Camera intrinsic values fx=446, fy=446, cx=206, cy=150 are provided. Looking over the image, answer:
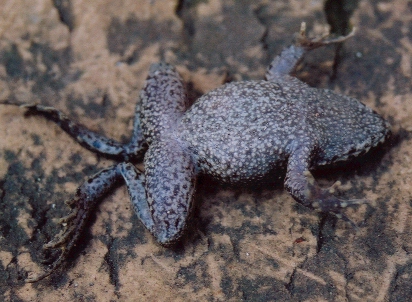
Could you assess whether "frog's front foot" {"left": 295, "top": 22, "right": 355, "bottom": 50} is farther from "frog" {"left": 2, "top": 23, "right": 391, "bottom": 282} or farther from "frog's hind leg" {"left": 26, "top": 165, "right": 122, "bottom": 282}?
"frog's hind leg" {"left": 26, "top": 165, "right": 122, "bottom": 282}

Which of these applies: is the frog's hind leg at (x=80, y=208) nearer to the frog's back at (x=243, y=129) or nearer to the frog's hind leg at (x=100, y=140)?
the frog's hind leg at (x=100, y=140)

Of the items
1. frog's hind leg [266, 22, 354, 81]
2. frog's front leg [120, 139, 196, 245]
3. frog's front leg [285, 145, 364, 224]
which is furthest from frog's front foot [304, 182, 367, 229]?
frog's hind leg [266, 22, 354, 81]

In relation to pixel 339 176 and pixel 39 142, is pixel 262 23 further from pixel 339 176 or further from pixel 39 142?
pixel 39 142

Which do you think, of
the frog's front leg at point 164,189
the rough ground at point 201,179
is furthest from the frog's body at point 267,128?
the rough ground at point 201,179

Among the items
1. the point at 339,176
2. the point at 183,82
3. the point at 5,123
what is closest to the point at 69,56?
the point at 5,123

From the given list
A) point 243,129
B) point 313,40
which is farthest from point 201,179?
point 313,40

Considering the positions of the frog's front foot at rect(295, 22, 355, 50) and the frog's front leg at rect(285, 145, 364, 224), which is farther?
the frog's front foot at rect(295, 22, 355, 50)
